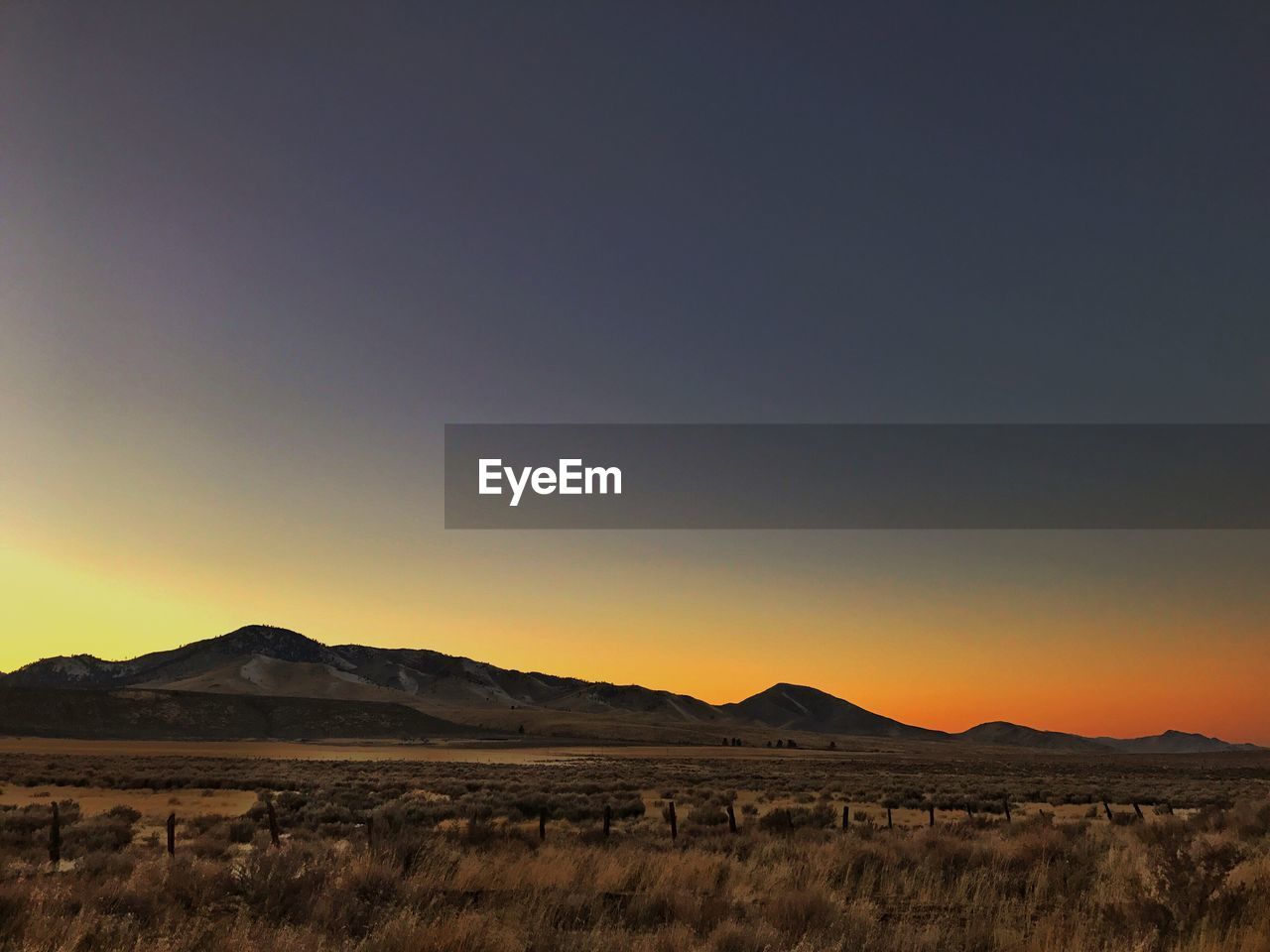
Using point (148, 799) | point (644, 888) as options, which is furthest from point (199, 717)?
point (644, 888)

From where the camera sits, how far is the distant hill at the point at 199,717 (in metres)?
160

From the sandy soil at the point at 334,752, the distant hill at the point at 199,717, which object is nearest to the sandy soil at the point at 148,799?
the sandy soil at the point at 334,752

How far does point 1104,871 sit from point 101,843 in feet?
78.1

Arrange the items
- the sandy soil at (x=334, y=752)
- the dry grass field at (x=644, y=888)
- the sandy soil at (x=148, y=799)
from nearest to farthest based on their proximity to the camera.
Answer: the dry grass field at (x=644, y=888), the sandy soil at (x=148, y=799), the sandy soil at (x=334, y=752)

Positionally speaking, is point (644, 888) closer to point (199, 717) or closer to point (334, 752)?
point (334, 752)

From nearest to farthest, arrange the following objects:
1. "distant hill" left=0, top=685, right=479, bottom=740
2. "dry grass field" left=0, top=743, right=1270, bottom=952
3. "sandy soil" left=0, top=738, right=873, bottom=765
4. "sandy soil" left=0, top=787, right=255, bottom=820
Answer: "dry grass field" left=0, top=743, right=1270, bottom=952, "sandy soil" left=0, top=787, right=255, bottom=820, "sandy soil" left=0, top=738, right=873, bottom=765, "distant hill" left=0, top=685, right=479, bottom=740

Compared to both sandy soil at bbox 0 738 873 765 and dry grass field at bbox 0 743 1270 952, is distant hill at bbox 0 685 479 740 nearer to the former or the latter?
sandy soil at bbox 0 738 873 765

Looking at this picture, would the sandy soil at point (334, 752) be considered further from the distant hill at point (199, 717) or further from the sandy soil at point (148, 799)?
the sandy soil at point (148, 799)

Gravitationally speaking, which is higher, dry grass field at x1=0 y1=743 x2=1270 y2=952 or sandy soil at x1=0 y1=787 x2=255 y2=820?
dry grass field at x1=0 y1=743 x2=1270 y2=952

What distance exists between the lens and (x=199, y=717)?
17462 centimetres

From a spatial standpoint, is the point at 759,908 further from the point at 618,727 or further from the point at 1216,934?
the point at 618,727

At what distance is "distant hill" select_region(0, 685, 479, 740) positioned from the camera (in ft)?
523

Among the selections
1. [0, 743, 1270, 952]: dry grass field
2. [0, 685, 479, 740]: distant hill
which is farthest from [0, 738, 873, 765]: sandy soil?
[0, 743, 1270, 952]: dry grass field

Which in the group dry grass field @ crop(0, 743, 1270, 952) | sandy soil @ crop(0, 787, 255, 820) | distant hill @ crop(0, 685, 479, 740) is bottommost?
distant hill @ crop(0, 685, 479, 740)
